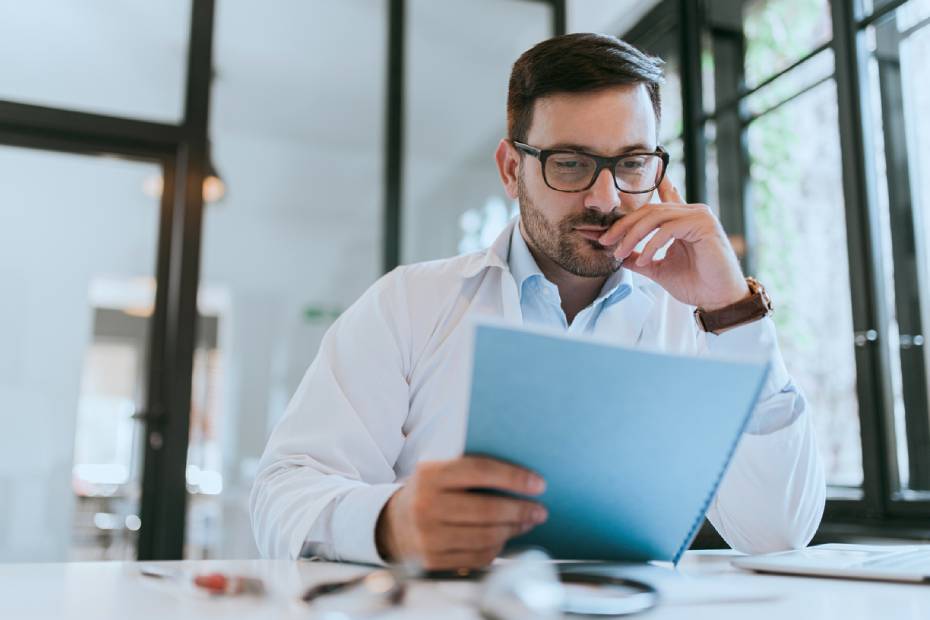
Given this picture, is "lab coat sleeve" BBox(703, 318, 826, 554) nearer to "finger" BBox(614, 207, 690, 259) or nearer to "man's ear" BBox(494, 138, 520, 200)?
"finger" BBox(614, 207, 690, 259)

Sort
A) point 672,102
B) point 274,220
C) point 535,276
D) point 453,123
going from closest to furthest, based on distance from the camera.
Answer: point 535,276 → point 274,220 → point 672,102 → point 453,123

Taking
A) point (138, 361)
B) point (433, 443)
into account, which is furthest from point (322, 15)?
point (433, 443)

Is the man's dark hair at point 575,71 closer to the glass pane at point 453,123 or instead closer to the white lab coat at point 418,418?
the white lab coat at point 418,418

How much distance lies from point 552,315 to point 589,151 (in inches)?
11.6

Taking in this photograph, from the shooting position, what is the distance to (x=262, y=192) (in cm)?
346

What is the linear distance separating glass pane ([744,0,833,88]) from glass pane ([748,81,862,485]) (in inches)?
6.4

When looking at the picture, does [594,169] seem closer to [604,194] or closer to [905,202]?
[604,194]

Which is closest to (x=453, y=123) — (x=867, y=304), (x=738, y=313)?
(x=867, y=304)

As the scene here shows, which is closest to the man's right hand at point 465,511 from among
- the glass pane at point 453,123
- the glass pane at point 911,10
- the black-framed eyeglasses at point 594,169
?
the black-framed eyeglasses at point 594,169

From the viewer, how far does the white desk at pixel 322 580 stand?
59cm

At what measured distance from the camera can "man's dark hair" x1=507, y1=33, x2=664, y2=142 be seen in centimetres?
138

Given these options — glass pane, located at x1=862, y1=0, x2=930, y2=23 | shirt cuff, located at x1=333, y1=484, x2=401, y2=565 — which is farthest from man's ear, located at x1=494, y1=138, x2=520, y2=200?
glass pane, located at x1=862, y1=0, x2=930, y2=23

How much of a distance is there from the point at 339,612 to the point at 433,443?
0.75 m

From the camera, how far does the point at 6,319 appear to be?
310 cm
